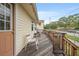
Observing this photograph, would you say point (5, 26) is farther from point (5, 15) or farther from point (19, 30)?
point (19, 30)

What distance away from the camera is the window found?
12.4ft

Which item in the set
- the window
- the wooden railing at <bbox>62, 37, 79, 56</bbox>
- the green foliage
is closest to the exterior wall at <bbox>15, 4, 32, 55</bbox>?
the window

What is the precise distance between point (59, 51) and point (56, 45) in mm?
665

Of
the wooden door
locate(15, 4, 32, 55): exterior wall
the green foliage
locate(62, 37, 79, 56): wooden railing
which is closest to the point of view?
locate(62, 37, 79, 56): wooden railing

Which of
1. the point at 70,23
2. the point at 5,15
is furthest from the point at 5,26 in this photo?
the point at 70,23

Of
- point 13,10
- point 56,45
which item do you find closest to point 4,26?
point 13,10

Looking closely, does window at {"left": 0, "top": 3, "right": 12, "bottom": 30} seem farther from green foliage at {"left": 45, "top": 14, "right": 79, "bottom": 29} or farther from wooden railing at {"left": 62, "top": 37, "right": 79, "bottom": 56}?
green foliage at {"left": 45, "top": 14, "right": 79, "bottom": 29}

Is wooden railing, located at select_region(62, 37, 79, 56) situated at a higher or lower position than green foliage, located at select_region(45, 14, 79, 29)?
lower

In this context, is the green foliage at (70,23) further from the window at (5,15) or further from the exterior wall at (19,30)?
the window at (5,15)

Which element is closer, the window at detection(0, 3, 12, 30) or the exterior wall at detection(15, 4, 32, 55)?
the window at detection(0, 3, 12, 30)

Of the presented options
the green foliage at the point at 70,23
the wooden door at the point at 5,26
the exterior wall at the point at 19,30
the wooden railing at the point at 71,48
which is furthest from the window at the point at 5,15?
the green foliage at the point at 70,23

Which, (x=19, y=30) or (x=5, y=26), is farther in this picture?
(x=19, y=30)

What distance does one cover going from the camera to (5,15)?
160 inches

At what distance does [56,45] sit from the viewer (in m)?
6.49
